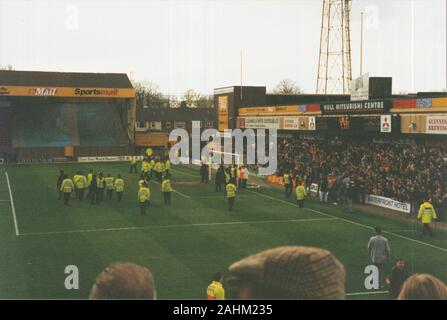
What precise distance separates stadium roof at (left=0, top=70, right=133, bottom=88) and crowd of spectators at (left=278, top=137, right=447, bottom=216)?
2160 cm

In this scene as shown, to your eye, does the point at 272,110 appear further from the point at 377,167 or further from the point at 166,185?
the point at 166,185

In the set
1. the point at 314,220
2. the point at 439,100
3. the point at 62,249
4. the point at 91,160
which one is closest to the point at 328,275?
the point at 62,249

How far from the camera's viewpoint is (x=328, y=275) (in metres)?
1.96

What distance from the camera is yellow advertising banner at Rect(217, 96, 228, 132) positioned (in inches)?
1852

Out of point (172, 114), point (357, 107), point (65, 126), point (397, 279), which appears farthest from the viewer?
point (172, 114)

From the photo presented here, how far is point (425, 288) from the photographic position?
2.33 metres

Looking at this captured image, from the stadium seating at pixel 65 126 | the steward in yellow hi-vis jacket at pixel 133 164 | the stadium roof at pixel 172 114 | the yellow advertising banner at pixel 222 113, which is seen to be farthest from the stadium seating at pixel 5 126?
the stadium roof at pixel 172 114

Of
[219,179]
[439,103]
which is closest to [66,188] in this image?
[219,179]

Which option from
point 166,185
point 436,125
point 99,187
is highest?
point 436,125

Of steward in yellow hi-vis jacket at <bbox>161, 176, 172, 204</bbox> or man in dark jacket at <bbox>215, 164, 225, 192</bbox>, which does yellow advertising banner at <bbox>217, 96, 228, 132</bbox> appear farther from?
steward in yellow hi-vis jacket at <bbox>161, 176, 172, 204</bbox>

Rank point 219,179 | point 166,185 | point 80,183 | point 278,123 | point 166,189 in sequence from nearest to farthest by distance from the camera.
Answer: point 166,185, point 166,189, point 80,183, point 219,179, point 278,123

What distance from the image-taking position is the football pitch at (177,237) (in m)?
13.5

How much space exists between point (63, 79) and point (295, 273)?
5179 centimetres
